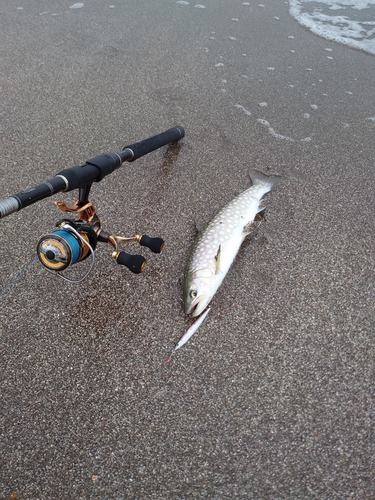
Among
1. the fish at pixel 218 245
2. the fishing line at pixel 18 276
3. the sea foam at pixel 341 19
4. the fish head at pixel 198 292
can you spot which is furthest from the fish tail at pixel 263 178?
the sea foam at pixel 341 19

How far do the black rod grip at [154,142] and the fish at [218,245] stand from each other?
72 cm

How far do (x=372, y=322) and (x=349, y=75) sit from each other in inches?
150

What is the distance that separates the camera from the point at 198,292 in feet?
8.14

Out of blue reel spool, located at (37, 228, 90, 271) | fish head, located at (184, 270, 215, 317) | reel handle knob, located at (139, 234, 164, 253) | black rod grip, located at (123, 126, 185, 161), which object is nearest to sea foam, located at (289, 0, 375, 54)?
black rod grip, located at (123, 126, 185, 161)

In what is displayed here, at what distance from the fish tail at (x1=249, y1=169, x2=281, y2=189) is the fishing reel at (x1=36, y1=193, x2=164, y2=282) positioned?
1405mm

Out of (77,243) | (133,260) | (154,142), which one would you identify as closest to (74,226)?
(77,243)

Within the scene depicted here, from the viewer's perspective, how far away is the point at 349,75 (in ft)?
16.8

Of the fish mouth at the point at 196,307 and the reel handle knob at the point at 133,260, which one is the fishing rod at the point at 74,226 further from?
the fish mouth at the point at 196,307

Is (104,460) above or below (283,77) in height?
below

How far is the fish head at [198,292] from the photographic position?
2.47 meters

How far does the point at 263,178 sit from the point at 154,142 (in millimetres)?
960

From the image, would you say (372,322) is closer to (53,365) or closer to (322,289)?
(322,289)

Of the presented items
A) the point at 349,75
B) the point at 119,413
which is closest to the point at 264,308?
the point at 119,413

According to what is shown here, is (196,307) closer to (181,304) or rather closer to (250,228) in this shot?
(181,304)
